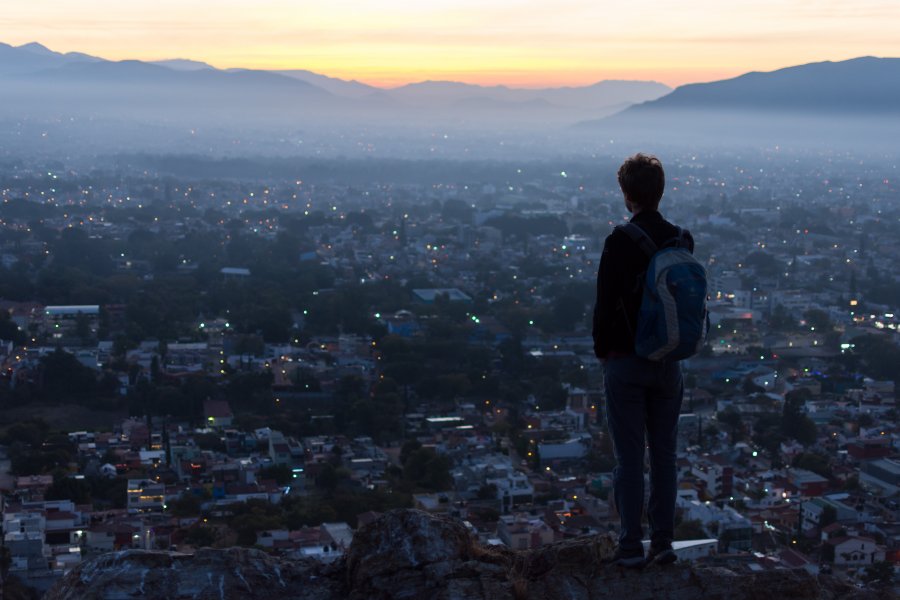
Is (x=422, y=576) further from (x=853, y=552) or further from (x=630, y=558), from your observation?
(x=853, y=552)

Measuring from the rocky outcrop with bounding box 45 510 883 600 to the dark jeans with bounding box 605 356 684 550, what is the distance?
3.7 inches

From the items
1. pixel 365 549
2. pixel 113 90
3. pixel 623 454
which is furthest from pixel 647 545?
pixel 113 90

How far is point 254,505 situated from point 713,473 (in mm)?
3717

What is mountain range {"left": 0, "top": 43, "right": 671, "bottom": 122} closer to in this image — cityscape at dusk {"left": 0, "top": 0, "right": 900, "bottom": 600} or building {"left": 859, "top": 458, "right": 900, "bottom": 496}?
cityscape at dusk {"left": 0, "top": 0, "right": 900, "bottom": 600}

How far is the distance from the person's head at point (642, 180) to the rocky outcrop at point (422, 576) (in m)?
0.67

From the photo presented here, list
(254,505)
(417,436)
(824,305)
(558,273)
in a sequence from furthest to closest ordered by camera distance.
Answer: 1. (558,273)
2. (824,305)
3. (417,436)
4. (254,505)

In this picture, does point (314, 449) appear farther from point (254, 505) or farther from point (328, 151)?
point (328, 151)

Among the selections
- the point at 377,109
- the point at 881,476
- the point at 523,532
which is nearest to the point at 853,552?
the point at 523,532

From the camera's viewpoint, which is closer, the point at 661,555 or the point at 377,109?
the point at 661,555

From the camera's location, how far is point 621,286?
216cm

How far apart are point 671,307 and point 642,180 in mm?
236

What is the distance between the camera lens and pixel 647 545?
2445 mm

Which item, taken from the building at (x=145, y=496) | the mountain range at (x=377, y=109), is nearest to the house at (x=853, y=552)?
the building at (x=145, y=496)

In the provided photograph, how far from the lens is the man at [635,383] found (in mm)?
2162
